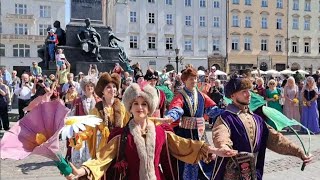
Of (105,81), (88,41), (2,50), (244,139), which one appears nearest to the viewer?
(244,139)

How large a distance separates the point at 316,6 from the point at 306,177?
5899 cm

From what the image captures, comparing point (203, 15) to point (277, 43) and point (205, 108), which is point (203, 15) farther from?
point (205, 108)

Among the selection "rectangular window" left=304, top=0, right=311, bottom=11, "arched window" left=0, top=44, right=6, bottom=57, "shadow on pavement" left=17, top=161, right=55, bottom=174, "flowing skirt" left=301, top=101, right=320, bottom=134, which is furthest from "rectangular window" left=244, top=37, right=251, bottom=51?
"shadow on pavement" left=17, top=161, right=55, bottom=174

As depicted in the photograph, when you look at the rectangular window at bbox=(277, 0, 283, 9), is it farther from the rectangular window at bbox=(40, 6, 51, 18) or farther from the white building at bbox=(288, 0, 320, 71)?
the rectangular window at bbox=(40, 6, 51, 18)

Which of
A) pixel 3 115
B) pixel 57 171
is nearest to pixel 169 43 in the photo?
pixel 3 115

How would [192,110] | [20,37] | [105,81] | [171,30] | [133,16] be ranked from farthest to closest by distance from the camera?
[20,37], [171,30], [133,16], [192,110], [105,81]

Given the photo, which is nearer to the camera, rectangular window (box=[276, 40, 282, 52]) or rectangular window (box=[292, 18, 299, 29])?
rectangular window (box=[276, 40, 282, 52])

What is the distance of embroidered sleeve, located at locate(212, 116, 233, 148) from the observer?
142 inches

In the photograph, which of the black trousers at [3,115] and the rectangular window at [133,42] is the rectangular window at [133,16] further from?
the black trousers at [3,115]

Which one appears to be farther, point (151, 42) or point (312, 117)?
point (151, 42)

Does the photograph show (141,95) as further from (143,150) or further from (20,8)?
(20,8)

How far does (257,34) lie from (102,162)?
55.9 meters

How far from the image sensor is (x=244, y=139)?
3.85m

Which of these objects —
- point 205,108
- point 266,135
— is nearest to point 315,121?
point 205,108
